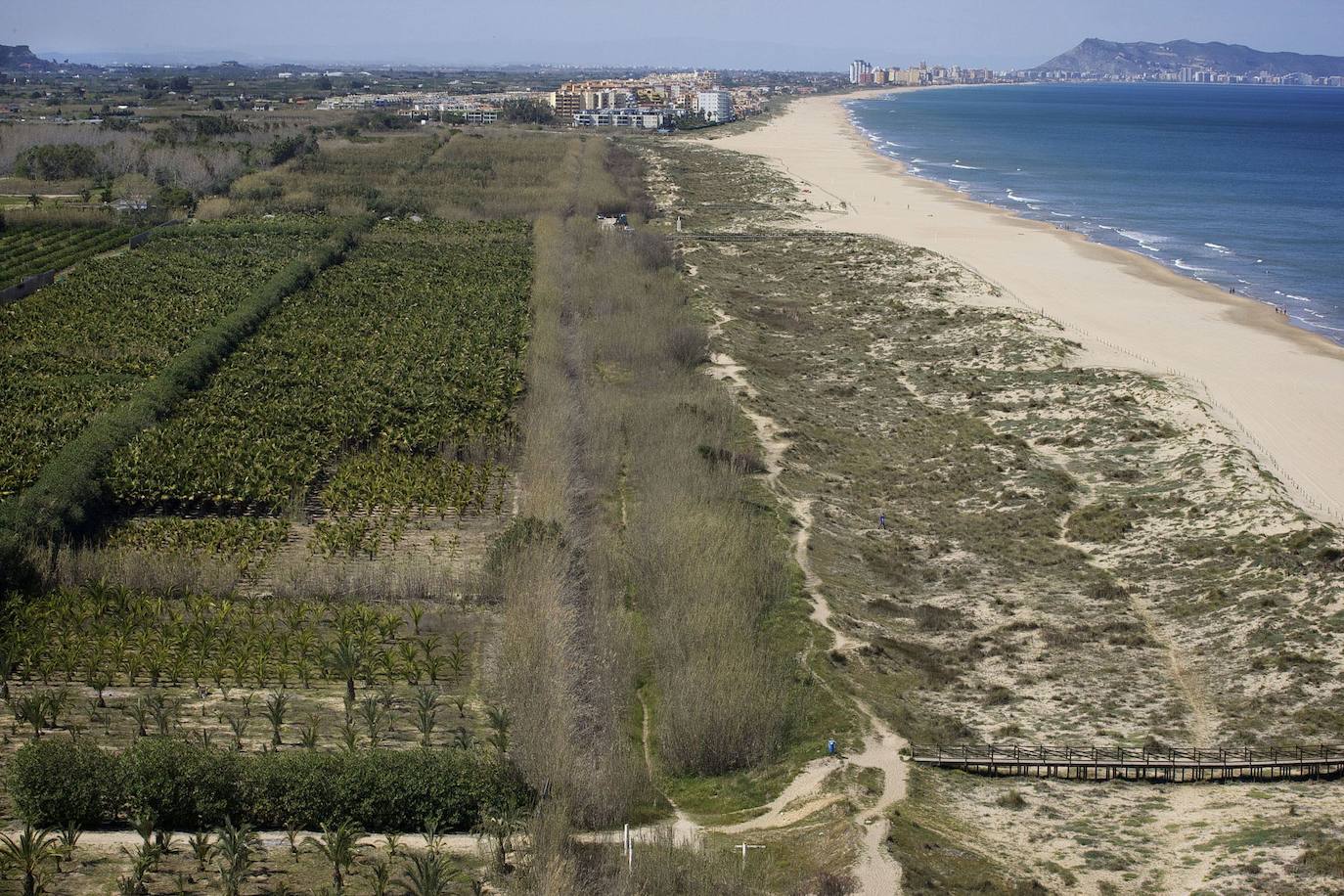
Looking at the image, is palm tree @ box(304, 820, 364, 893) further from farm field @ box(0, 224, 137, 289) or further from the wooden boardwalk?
farm field @ box(0, 224, 137, 289)

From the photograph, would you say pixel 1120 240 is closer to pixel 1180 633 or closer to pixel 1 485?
pixel 1180 633

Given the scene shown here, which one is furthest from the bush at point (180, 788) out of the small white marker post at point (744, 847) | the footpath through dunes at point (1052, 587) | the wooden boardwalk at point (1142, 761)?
the wooden boardwalk at point (1142, 761)

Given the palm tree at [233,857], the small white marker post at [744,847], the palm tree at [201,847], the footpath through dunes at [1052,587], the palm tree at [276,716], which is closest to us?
the palm tree at [233,857]

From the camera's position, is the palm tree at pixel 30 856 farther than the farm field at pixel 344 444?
No

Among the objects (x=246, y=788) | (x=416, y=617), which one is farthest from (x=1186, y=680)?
(x=246, y=788)

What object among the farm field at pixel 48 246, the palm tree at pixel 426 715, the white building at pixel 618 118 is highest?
the white building at pixel 618 118

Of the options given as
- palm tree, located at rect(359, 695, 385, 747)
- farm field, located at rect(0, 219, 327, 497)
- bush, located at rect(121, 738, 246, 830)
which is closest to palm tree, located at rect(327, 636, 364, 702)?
palm tree, located at rect(359, 695, 385, 747)

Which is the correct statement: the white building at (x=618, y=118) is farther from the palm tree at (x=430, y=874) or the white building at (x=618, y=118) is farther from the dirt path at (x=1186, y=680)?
the palm tree at (x=430, y=874)
